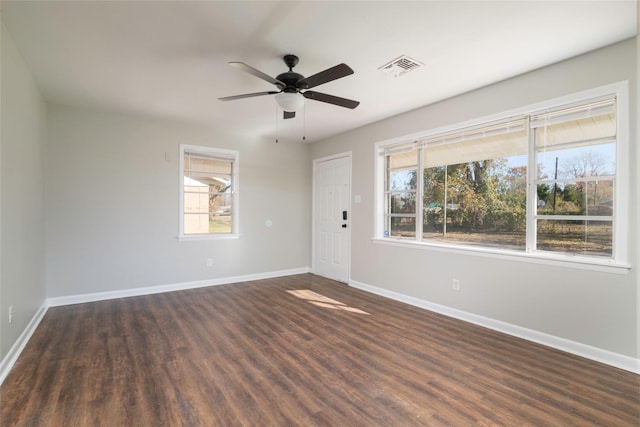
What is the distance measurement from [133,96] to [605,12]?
14.6 feet

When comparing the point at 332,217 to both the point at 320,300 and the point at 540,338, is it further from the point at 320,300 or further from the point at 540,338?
the point at 540,338

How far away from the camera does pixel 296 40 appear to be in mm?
2467

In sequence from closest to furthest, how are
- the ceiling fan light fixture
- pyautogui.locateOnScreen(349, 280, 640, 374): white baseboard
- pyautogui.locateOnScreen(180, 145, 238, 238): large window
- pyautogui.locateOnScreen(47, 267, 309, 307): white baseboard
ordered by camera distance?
pyautogui.locateOnScreen(349, 280, 640, 374): white baseboard
the ceiling fan light fixture
pyautogui.locateOnScreen(47, 267, 309, 307): white baseboard
pyautogui.locateOnScreen(180, 145, 238, 238): large window

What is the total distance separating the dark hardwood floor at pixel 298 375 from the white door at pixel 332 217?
1849 millimetres

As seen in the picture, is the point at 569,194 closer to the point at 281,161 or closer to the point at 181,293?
the point at 281,161

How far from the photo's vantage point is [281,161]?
19.3 ft

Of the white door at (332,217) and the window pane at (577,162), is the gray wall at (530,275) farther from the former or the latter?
the white door at (332,217)

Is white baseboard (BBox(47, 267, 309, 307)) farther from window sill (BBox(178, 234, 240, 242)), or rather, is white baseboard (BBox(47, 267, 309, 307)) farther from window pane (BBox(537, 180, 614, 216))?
window pane (BBox(537, 180, 614, 216))

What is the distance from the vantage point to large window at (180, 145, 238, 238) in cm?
494

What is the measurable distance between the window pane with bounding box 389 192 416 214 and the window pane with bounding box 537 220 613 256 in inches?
60.9

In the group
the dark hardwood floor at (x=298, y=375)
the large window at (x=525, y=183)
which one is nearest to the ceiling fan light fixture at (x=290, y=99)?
the large window at (x=525, y=183)

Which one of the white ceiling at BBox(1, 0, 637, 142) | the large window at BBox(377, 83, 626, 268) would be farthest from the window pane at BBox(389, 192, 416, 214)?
the white ceiling at BBox(1, 0, 637, 142)

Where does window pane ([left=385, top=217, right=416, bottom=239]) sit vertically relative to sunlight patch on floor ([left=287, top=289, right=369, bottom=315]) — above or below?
above

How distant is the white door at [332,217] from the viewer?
5.32 metres
